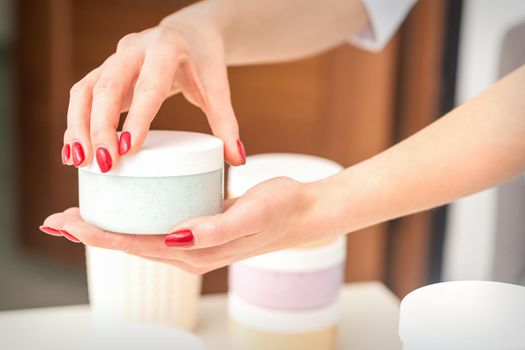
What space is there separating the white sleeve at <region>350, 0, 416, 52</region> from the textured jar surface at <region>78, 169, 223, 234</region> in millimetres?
354

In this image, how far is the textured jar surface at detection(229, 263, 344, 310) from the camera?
59 centimetres

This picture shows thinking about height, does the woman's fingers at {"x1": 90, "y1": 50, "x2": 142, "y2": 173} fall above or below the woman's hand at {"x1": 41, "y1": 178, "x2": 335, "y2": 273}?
above

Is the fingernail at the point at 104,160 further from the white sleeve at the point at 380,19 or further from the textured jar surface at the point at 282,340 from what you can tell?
the white sleeve at the point at 380,19

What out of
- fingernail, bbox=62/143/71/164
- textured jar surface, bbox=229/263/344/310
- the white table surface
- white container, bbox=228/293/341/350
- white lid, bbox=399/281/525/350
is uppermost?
fingernail, bbox=62/143/71/164

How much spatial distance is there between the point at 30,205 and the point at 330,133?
0.72m

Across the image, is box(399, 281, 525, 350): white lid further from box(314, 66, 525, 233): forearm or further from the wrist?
the wrist

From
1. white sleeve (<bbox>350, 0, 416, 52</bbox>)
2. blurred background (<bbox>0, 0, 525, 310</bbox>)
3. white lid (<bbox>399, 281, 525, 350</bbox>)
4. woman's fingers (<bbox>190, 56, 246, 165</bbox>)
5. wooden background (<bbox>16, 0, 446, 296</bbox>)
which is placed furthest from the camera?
wooden background (<bbox>16, 0, 446, 296</bbox>)

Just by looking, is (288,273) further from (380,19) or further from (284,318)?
(380,19)

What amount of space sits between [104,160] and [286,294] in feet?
0.73

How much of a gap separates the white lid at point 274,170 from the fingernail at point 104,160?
177 mm

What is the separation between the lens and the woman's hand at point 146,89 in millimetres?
454

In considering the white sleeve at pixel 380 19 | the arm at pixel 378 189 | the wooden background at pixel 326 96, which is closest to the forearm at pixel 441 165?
the arm at pixel 378 189

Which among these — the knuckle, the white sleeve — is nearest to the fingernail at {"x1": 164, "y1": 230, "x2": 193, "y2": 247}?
the knuckle

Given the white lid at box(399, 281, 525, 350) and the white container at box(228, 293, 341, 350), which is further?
the white container at box(228, 293, 341, 350)
